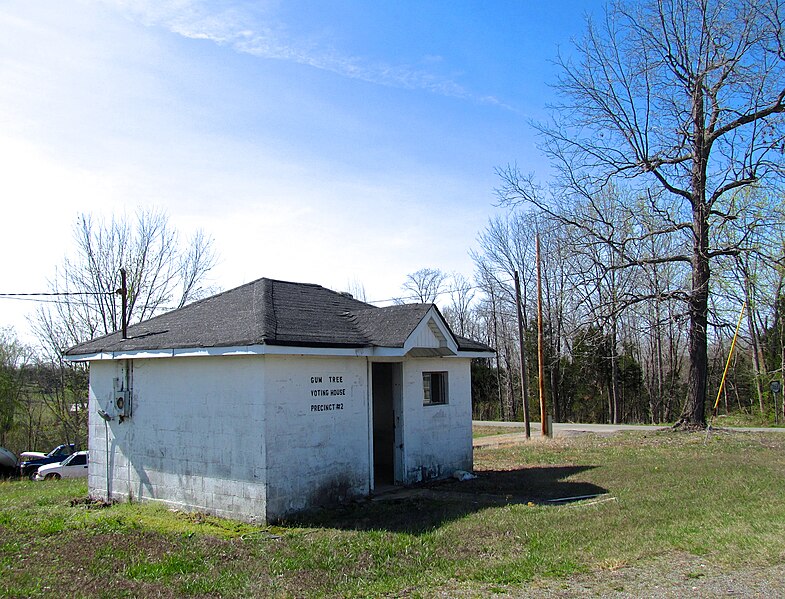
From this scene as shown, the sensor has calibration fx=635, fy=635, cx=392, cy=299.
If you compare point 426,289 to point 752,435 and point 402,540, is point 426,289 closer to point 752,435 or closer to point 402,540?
point 752,435

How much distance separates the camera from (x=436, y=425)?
14.8 m

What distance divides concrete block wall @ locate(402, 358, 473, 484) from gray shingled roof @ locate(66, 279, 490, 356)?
974 mm

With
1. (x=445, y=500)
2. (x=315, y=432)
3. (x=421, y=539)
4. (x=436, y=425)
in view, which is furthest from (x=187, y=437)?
(x=436, y=425)

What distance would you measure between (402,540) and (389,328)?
5083 millimetres

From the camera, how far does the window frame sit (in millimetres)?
14875

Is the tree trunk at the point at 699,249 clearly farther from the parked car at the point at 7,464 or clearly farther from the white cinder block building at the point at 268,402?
the parked car at the point at 7,464

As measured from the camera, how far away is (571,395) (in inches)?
1719

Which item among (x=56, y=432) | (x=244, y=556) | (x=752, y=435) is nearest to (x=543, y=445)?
(x=752, y=435)

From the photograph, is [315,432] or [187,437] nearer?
[315,432]

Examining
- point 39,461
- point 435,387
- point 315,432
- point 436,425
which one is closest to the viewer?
point 315,432

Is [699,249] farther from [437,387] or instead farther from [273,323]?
[273,323]

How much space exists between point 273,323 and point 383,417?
5846mm

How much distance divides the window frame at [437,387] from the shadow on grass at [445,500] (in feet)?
6.02

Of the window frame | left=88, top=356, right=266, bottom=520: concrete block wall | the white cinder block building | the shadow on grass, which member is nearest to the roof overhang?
the white cinder block building
